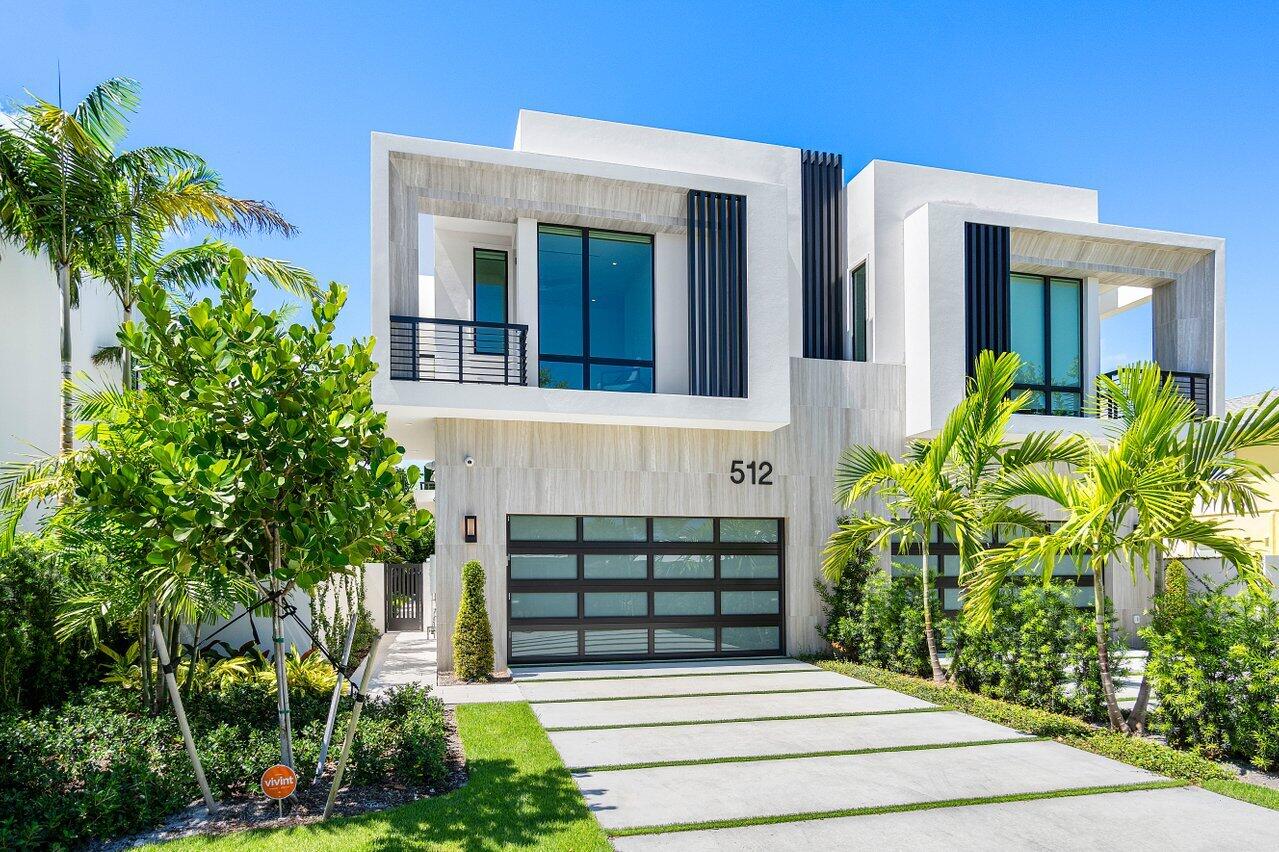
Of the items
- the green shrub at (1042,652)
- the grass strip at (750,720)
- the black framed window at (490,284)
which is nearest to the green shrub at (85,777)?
the grass strip at (750,720)

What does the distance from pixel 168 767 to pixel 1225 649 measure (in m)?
7.76

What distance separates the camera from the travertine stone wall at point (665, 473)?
415 inches

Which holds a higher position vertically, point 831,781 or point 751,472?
point 751,472

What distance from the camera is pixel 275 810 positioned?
16.7 feet

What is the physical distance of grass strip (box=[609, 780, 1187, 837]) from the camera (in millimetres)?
4934

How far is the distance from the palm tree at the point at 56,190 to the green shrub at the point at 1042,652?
10366mm

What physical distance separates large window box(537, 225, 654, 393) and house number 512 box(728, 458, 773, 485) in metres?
1.73

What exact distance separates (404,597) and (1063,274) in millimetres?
13530

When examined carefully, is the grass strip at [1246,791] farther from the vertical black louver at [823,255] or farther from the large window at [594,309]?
the vertical black louver at [823,255]

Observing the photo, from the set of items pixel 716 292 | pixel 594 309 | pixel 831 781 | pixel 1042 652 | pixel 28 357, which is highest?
pixel 716 292

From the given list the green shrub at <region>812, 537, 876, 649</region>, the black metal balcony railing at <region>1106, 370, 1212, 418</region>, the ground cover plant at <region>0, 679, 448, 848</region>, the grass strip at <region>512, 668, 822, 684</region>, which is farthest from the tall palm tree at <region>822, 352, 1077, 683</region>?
the ground cover plant at <region>0, 679, 448, 848</region>

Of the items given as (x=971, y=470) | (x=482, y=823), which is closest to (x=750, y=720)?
(x=482, y=823)

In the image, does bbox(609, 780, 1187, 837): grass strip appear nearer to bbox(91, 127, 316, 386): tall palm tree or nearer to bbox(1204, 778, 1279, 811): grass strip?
bbox(1204, 778, 1279, 811): grass strip

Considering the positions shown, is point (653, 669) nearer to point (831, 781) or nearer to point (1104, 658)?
point (831, 781)
